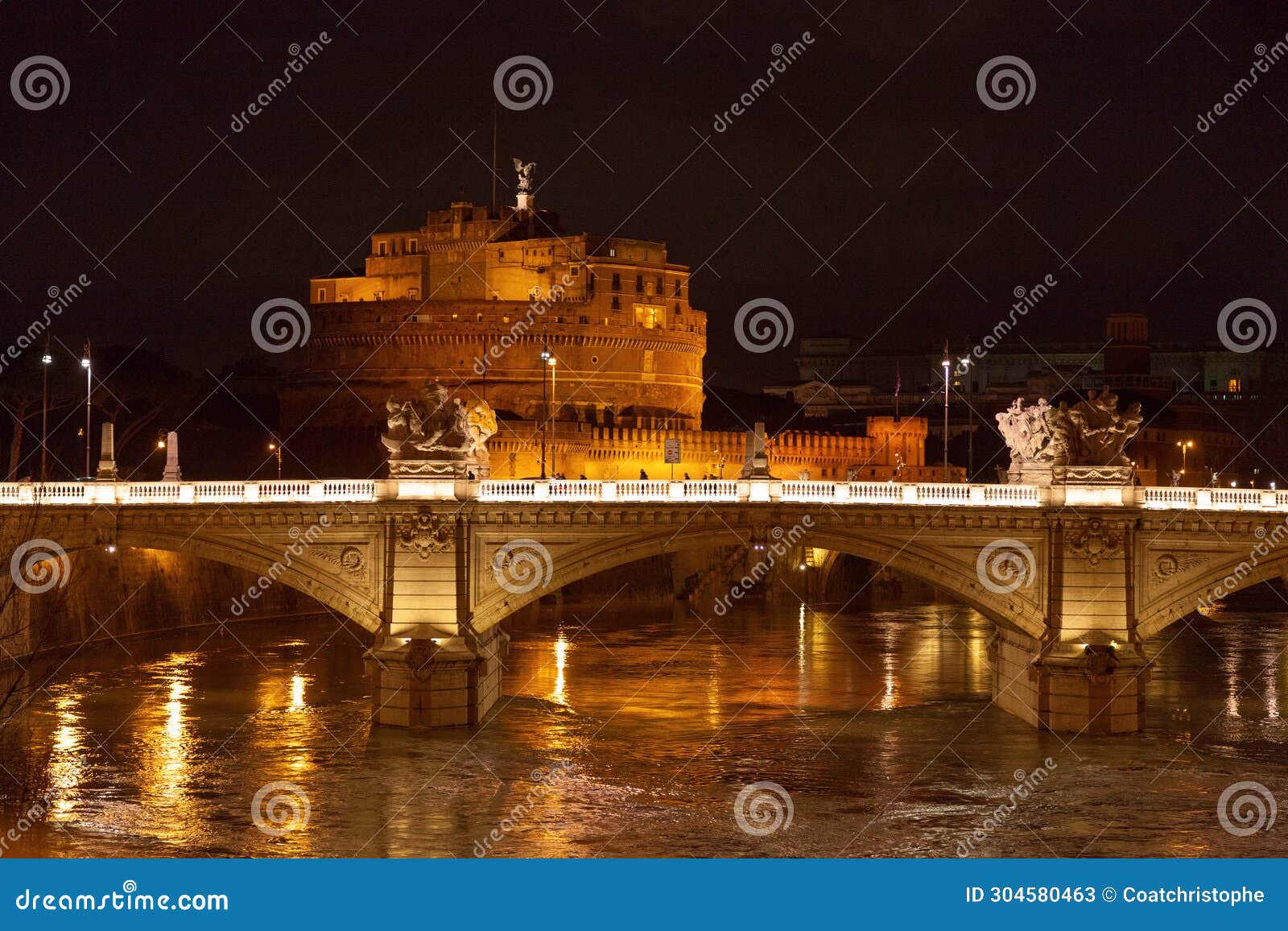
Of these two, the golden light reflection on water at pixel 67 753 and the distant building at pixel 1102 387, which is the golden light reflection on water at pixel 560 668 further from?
the distant building at pixel 1102 387

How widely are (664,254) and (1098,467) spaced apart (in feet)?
210

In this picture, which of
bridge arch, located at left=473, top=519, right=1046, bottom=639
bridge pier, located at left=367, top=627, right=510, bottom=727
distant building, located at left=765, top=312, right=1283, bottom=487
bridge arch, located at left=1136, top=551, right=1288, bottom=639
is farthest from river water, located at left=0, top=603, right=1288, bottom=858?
distant building, located at left=765, top=312, right=1283, bottom=487

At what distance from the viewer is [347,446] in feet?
322

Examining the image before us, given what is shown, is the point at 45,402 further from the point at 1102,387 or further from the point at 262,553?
the point at 1102,387

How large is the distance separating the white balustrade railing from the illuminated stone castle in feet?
137

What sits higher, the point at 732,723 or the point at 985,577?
the point at 985,577

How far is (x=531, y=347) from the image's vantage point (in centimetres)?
10600

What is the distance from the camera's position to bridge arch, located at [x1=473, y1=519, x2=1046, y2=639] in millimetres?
52688

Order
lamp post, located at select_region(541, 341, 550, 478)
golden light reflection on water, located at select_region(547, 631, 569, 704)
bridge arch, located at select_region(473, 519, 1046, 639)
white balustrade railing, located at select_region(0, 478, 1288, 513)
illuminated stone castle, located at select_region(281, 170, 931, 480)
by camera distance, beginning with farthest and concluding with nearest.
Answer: illuminated stone castle, located at select_region(281, 170, 931, 480) < lamp post, located at select_region(541, 341, 550, 478) < golden light reflection on water, located at select_region(547, 631, 569, 704) < bridge arch, located at select_region(473, 519, 1046, 639) < white balustrade railing, located at select_region(0, 478, 1288, 513)

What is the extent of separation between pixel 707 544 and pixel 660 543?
50.3 inches

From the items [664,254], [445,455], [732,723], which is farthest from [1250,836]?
[664,254]

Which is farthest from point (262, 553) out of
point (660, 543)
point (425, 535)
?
point (660, 543)

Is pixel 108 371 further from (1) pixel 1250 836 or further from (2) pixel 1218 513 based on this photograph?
(1) pixel 1250 836

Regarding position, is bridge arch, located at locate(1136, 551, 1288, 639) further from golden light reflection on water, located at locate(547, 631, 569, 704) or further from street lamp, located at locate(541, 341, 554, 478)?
street lamp, located at locate(541, 341, 554, 478)
